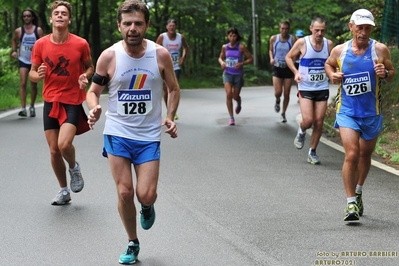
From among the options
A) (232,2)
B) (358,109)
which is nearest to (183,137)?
(358,109)

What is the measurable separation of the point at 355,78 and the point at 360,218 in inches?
49.7

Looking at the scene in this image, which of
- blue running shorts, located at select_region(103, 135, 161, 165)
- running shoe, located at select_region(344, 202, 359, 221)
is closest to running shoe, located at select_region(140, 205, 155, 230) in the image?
blue running shorts, located at select_region(103, 135, 161, 165)

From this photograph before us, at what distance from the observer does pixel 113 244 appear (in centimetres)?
694

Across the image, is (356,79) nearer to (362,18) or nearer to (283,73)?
(362,18)

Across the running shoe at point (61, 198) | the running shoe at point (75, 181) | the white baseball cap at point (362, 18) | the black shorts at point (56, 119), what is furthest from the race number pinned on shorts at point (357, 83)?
the running shoe at point (61, 198)

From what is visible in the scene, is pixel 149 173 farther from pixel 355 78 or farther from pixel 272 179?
pixel 272 179

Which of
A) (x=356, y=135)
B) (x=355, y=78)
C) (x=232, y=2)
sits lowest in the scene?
(x=232, y=2)

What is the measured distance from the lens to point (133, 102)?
20.7 ft

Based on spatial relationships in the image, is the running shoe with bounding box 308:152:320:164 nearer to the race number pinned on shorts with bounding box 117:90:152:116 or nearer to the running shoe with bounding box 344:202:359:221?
the running shoe with bounding box 344:202:359:221

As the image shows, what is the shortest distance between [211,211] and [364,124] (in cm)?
163

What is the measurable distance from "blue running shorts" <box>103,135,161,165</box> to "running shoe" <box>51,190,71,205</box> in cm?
245

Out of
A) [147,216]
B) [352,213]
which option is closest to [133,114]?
[147,216]

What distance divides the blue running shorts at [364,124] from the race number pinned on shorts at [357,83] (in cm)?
23

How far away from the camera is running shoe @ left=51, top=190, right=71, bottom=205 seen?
867 centimetres
